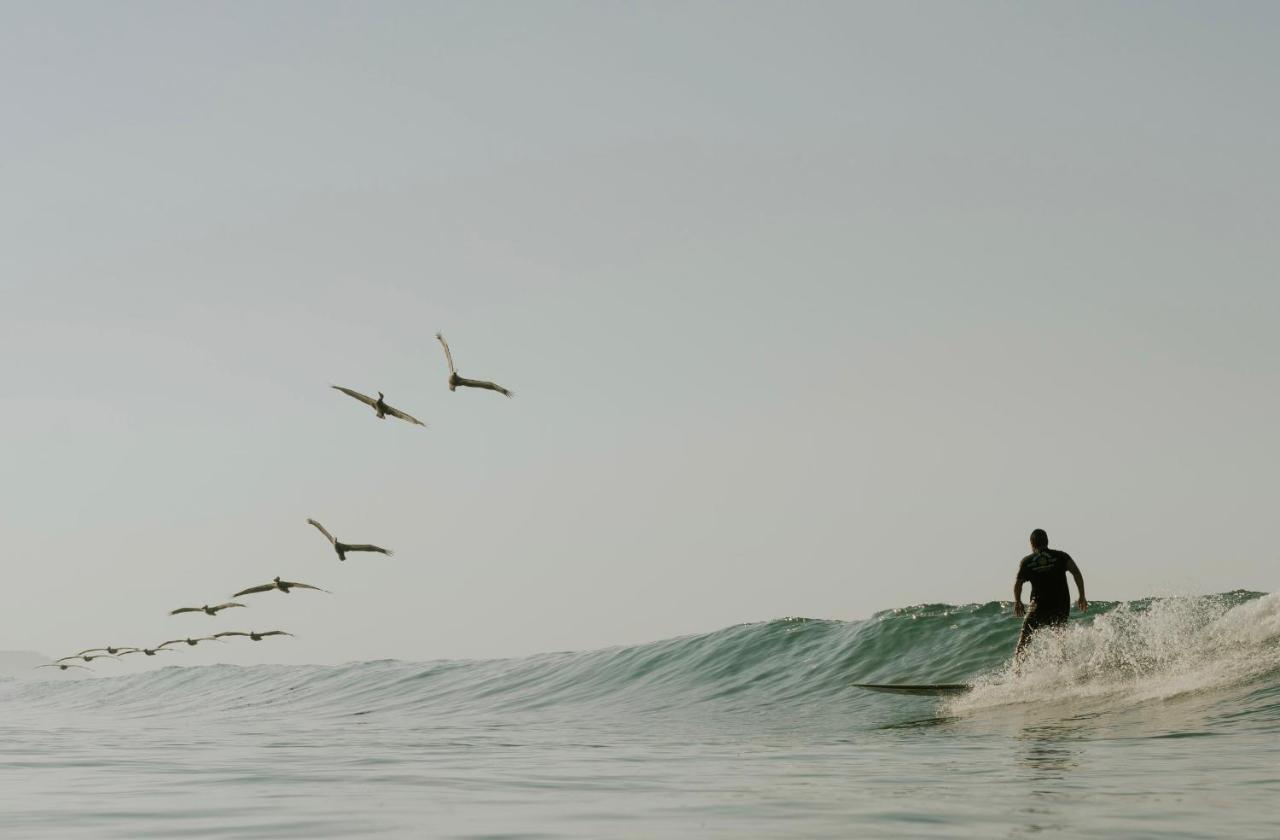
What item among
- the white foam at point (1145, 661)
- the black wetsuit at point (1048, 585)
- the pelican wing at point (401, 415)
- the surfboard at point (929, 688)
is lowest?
the surfboard at point (929, 688)

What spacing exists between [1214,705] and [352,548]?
9408mm

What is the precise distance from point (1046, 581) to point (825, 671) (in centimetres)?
687

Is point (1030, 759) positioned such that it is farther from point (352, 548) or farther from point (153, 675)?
point (153, 675)

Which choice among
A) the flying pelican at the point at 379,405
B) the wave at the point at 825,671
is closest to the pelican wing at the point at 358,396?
the flying pelican at the point at 379,405

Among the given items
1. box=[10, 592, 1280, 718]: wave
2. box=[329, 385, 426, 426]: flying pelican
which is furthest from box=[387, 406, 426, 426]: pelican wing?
box=[10, 592, 1280, 718]: wave

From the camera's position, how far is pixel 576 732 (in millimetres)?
15094

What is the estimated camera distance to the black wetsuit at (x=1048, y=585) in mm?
14461

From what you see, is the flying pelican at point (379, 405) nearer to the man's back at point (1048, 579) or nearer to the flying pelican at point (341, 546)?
the flying pelican at point (341, 546)

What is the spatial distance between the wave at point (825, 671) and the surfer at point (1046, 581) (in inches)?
11.4

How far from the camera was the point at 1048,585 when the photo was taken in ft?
47.4

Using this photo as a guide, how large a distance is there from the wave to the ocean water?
7 centimetres

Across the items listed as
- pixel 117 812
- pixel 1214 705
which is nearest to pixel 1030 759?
pixel 1214 705

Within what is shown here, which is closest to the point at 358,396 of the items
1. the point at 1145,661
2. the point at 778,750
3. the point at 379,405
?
the point at 379,405

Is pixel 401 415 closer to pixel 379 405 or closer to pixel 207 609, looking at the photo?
pixel 379 405
